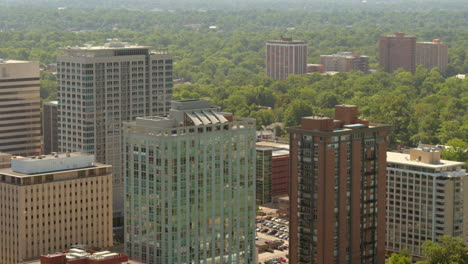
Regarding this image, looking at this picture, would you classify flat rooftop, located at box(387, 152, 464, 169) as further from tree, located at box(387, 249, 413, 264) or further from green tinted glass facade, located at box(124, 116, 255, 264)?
green tinted glass facade, located at box(124, 116, 255, 264)

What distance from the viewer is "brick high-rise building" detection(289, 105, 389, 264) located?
15512 centimetres

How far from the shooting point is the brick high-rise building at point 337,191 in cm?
15512

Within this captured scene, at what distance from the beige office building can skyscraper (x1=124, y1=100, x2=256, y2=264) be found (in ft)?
137

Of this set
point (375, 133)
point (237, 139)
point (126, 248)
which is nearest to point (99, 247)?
point (126, 248)

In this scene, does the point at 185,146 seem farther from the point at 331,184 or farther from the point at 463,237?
the point at 463,237

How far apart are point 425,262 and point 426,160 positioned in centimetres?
2023

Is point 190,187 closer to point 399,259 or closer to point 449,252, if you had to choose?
point 399,259

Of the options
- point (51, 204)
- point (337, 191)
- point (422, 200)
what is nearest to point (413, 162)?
point (422, 200)

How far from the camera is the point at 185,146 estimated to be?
137375 mm

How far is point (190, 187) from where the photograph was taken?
13812 cm

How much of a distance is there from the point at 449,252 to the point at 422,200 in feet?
45.4

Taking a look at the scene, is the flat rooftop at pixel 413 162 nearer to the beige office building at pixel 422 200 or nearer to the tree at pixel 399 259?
the beige office building at pixel 422 200

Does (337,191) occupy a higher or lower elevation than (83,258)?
higher

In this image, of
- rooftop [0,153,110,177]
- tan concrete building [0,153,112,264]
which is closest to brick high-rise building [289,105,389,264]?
tan concrete building [0,153,112,264]
